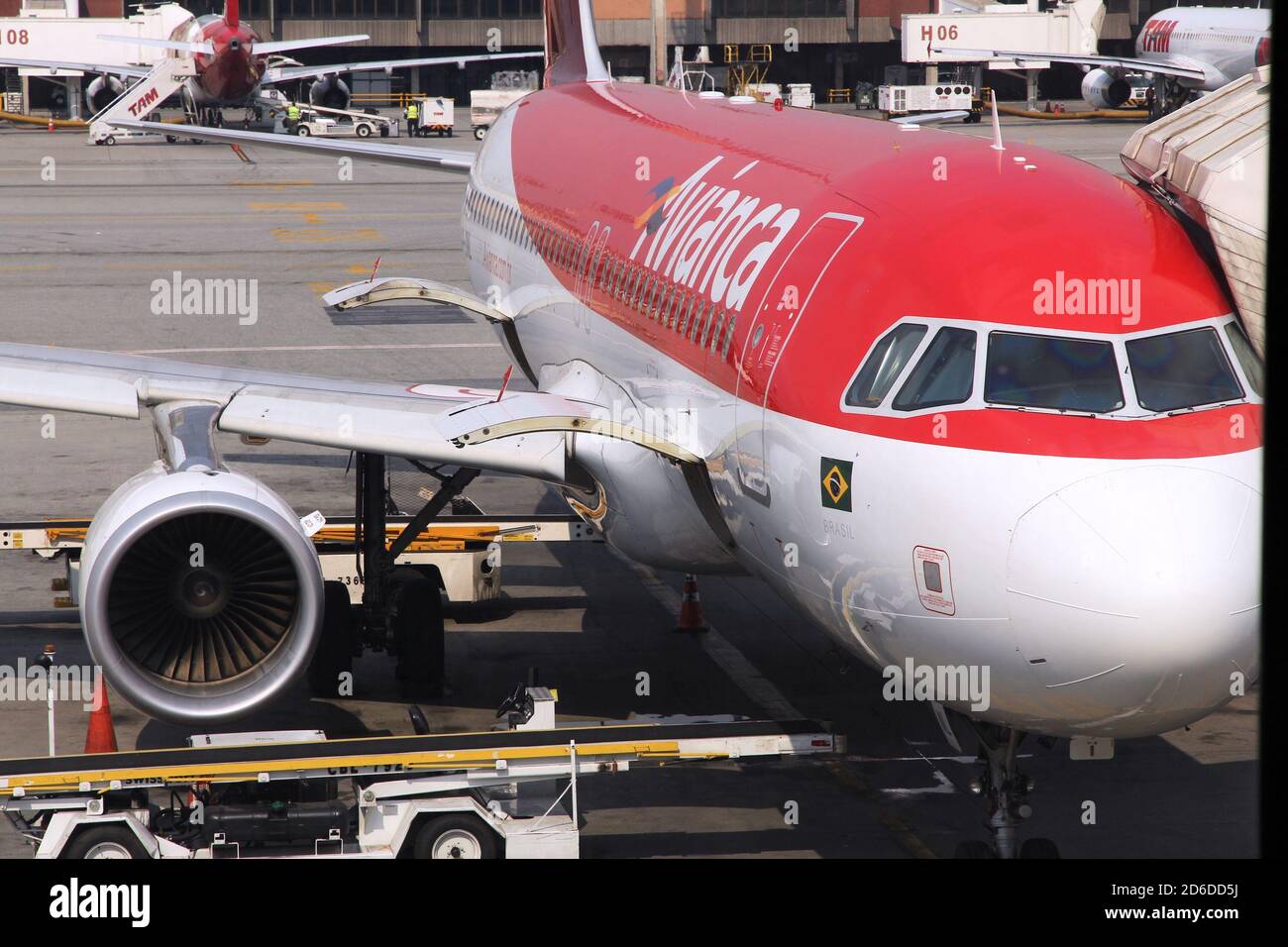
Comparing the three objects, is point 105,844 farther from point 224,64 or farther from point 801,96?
point 801,96

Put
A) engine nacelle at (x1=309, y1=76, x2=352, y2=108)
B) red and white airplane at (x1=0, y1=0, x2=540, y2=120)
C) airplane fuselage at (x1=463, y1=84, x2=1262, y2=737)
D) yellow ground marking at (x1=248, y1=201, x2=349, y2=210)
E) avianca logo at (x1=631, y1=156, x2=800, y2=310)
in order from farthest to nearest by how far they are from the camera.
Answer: engine nacelle at (x1=309, y1=76, x2=352, y2=108) < red and white airplane at (x1=0, y1=0, x2=540, y2=120) < yellow ground marking at (x1=248, y1=201, x2=349, y2=210) < avianca logo at (x1=631, y1=156, x2=800, y2=310) < airplane fuselage at (x1=463, y1=84, x2=1262, y2=737)

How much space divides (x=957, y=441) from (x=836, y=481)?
910 millimetres

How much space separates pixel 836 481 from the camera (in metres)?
9.16

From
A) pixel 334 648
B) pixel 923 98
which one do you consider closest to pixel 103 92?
pixel 923 98

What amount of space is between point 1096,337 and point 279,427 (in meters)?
6.79

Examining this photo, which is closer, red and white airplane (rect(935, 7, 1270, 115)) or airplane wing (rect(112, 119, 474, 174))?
airplane wing (rect(112, 119, 474, 174))

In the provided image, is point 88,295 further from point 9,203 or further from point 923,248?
point 923,248

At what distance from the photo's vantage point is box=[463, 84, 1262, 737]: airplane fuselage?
793 cm

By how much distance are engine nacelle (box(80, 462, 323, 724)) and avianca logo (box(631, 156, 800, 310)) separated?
131 inches

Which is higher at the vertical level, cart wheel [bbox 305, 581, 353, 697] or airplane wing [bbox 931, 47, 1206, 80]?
airplane wing [bbox 931, 47, 1206, 80]

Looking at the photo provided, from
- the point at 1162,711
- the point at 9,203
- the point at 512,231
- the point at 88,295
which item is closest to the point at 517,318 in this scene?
the point at 512,231

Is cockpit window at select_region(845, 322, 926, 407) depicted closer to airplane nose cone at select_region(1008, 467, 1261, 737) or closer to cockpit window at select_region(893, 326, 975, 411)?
cockpit window at select_region(893, 326, 975, 411)

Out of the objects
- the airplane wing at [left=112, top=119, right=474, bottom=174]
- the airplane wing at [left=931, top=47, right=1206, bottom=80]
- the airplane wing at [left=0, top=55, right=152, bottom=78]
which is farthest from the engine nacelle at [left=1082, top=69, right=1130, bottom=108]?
the airplane wing at [left=112, top=119, right=474, bottom=174]

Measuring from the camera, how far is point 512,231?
19062 millimetres
